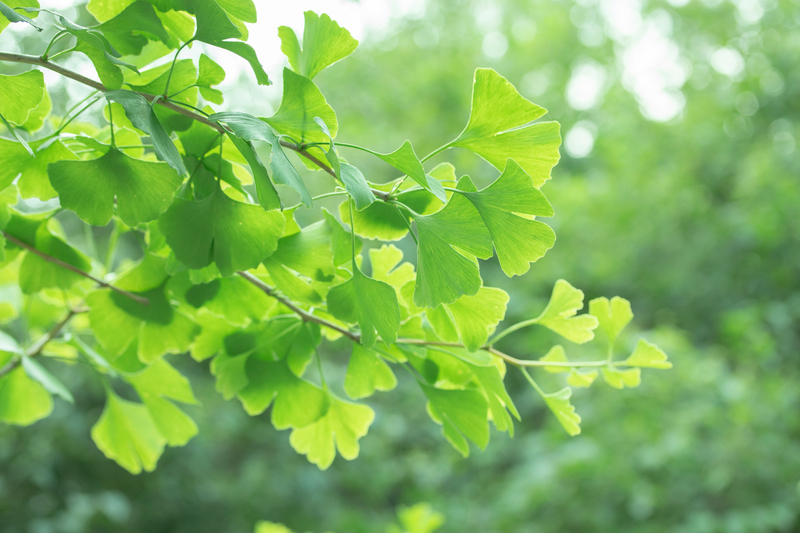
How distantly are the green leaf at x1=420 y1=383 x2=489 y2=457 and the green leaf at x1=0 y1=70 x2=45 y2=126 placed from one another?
0.21m

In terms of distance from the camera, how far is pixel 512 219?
23 cm

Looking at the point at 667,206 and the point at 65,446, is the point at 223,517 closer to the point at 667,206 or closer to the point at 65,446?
the point at 65,446

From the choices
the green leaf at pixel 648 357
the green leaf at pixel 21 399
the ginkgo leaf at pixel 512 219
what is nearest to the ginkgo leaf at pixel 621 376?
the green leaf at pixel 648 357

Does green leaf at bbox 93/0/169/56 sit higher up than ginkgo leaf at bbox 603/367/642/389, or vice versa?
green leaf at bbox 93/0/169/56

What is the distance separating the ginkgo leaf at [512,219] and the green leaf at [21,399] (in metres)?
0.32

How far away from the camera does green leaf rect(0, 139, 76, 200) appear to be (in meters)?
0.24

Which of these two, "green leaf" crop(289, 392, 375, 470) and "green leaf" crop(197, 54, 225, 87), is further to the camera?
"green leaf" crop(289, 392, 375, 470)

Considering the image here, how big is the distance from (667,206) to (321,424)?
198 cm

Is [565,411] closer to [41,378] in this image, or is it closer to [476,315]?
[476,315]

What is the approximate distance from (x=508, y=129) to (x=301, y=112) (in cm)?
8

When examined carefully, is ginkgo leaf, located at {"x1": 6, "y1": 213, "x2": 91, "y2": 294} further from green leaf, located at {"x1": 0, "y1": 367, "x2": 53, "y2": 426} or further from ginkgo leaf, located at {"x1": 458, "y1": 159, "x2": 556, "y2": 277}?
ginkgo leaf, located at {"x1": 458, "y1": 159, "x2": 556, "y2": 277}

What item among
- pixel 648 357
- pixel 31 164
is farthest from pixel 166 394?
pixel 648 357

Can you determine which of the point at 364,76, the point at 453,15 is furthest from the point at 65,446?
the point at 453,15

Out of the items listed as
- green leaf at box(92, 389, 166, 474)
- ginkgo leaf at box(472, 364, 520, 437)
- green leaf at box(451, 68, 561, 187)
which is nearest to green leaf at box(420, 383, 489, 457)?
ginkgo leaf at box(472, 364, 520, 437)
